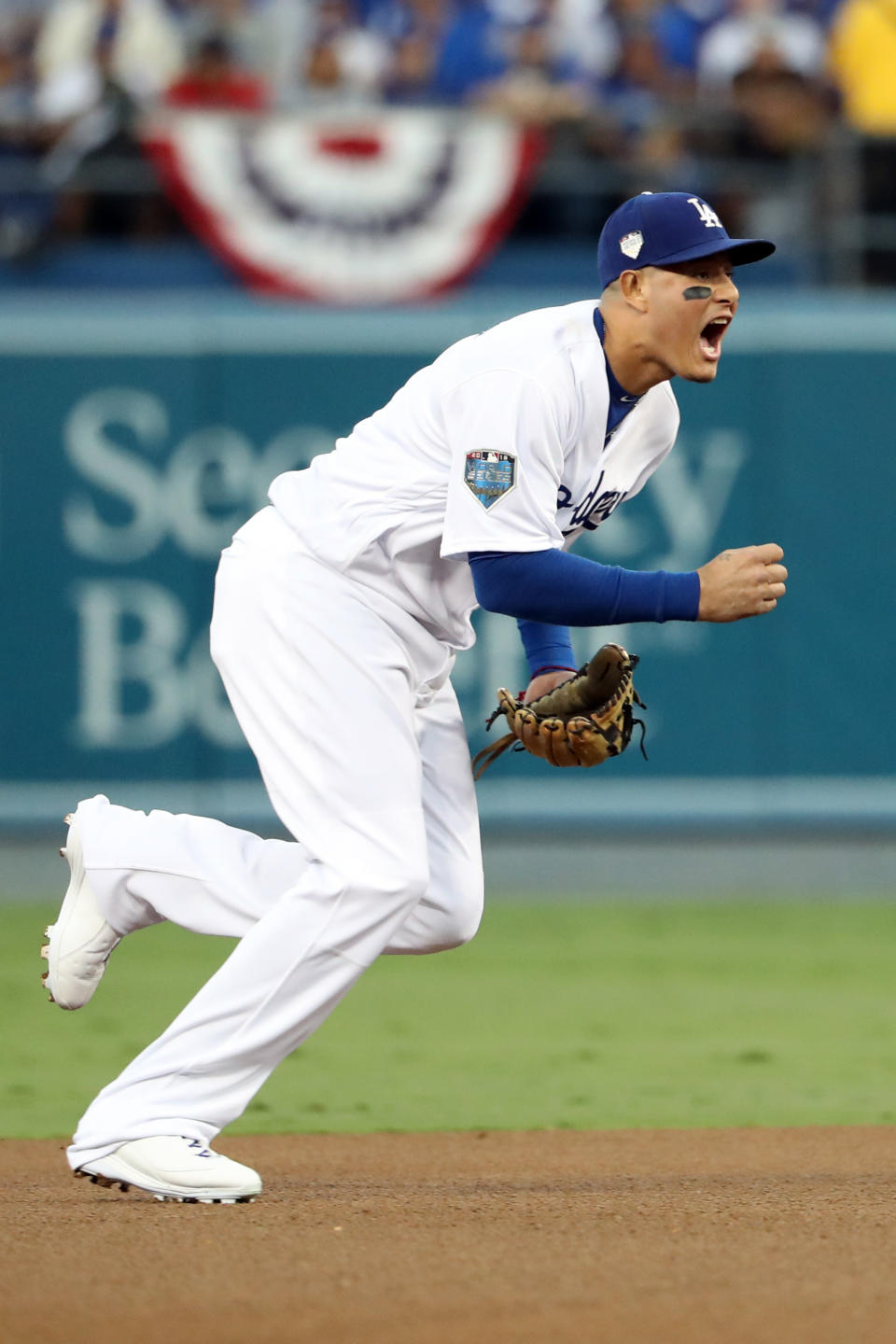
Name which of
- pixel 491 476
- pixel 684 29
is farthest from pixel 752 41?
pixel 491 476

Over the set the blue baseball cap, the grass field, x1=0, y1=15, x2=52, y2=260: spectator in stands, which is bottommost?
the grass field

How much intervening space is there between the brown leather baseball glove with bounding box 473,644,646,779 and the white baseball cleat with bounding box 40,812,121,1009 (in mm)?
829

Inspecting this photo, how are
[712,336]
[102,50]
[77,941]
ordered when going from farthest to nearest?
1. [102,50]
2. [77,941]
3. [712,336]

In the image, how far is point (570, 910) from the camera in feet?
30.5

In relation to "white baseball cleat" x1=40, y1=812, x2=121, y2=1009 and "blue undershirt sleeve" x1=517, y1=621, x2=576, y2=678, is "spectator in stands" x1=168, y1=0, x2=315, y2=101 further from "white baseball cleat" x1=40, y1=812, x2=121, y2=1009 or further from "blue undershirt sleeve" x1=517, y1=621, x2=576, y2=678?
"white baseball cleat" x1=40, y1=812, x2=121, y2=1009

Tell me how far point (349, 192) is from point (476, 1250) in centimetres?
698

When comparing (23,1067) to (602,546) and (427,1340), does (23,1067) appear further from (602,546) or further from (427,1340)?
(602,546)

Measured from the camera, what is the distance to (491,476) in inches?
150

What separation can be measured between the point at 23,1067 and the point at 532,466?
10.00 feet

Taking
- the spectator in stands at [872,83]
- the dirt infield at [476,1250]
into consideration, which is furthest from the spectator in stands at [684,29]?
the dirt infield at [476,1250]

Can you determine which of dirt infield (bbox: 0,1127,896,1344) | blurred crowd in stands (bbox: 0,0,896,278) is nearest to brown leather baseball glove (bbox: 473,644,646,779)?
dirt infield (bbox: 0,1127,896,1344)

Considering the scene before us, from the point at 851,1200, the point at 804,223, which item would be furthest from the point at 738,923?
the point at 851,1200

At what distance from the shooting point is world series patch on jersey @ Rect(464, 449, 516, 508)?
381 centimetres

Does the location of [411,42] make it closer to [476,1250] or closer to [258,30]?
[258,30]
